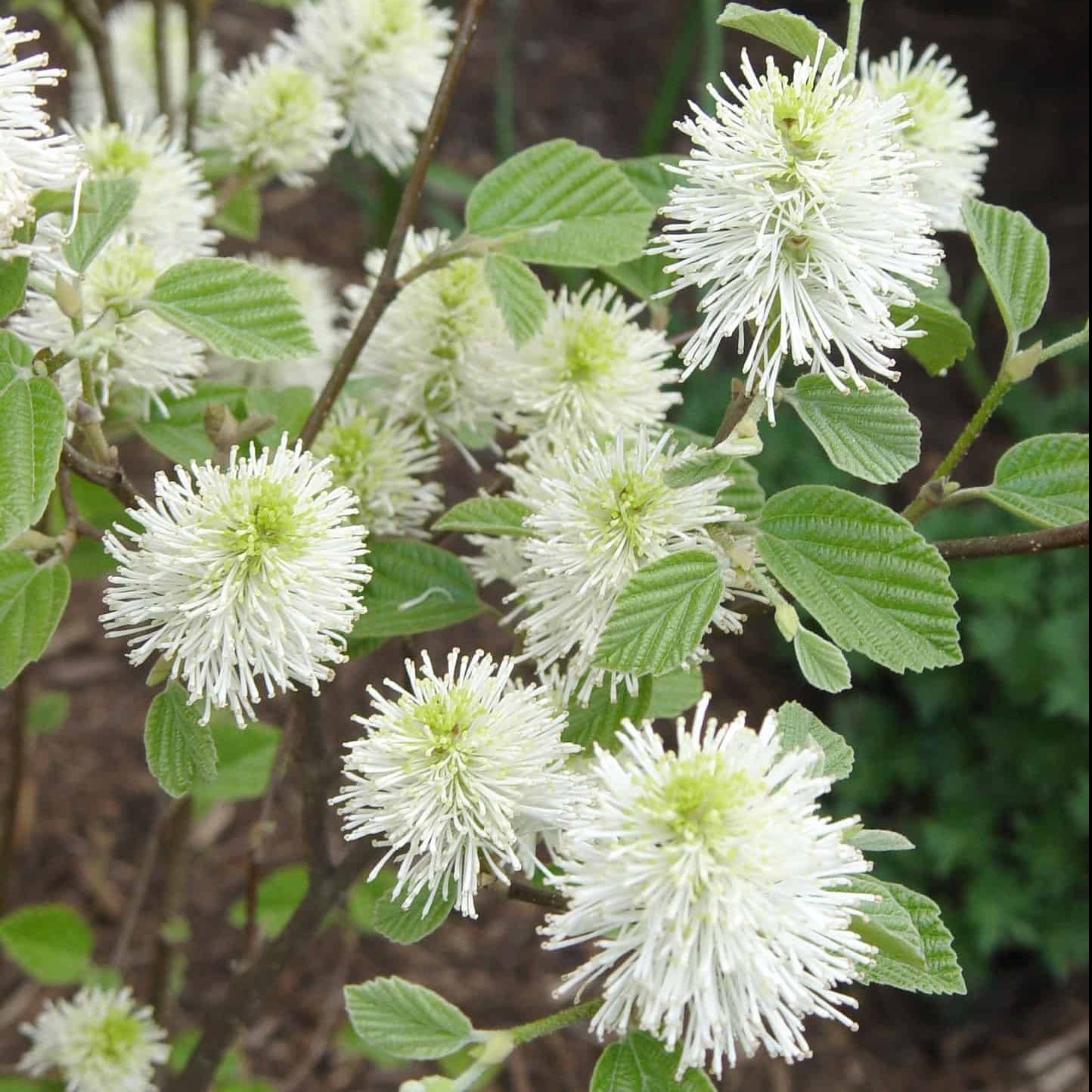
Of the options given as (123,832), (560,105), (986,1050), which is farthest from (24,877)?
(560,105)

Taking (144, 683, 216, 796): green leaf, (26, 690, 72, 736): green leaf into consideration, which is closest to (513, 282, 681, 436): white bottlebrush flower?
(144, 683, 216, 796): green leaf

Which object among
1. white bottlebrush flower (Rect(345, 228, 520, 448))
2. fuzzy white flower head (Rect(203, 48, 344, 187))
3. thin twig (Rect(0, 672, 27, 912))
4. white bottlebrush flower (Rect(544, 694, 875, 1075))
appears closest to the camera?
Answer: white bottlebrush flower (Rect(544, 694, 875, 1075))

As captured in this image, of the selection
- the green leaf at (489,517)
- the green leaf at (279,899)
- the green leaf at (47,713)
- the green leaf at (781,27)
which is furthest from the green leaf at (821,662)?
the green leaf at (47,713)

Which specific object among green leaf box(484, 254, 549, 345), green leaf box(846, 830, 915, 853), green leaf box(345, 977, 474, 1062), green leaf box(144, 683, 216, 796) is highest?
green leaf box(484, 254, 549, 345)

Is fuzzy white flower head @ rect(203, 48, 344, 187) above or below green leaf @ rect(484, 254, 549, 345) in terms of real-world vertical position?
above

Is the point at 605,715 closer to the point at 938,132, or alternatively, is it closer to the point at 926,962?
the point at 926,962

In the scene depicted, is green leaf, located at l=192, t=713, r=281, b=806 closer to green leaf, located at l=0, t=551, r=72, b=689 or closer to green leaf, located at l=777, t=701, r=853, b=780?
A: green leaf, located at l=0, t=551, r=72, b=689

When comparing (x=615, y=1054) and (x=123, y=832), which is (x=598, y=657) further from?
(x=123, y=832)
